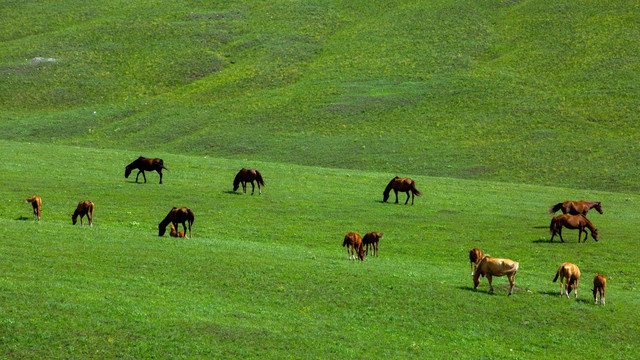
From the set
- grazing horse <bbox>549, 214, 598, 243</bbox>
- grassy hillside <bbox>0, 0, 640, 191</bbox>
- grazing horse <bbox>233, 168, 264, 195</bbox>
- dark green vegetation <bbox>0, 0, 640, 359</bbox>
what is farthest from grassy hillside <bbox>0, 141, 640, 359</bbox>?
grassy hillside <bbox>0, 0, 640, 191</bbox>

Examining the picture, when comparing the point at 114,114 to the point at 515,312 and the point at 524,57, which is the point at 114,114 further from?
the point at 515,312

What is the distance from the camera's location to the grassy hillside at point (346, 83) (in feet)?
266

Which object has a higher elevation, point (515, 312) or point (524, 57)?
point (524, 57)

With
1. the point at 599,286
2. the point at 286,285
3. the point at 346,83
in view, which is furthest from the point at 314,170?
the point at 346,83

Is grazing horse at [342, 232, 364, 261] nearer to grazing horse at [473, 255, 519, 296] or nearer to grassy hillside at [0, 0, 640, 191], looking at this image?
grazing horse at [473, 255, 519, 296]

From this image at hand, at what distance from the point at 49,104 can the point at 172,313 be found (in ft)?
307

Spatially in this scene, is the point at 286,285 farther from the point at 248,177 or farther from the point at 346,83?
the point at 346,83

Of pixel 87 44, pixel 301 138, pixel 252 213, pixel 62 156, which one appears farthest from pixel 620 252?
pixel 87 44

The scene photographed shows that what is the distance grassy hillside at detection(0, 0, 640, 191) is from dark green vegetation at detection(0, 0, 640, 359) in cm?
51

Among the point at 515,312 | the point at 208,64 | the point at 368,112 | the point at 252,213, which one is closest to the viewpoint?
the point at 515,312

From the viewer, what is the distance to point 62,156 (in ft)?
206

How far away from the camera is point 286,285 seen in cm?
2558

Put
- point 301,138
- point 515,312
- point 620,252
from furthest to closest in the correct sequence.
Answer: point 301,138
point 620,252
point 515,312

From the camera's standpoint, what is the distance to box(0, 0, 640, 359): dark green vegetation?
21953mm
